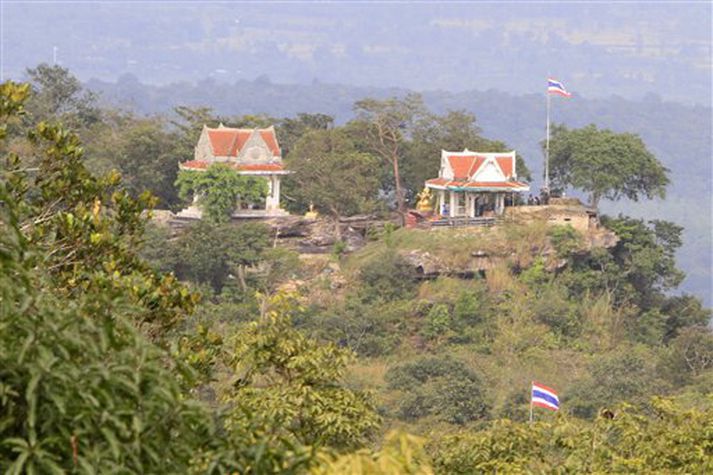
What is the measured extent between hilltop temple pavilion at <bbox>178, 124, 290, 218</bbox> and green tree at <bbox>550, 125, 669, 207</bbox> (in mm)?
7809

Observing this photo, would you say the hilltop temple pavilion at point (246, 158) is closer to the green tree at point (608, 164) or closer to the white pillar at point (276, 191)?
the white pillar at point (276, 191)

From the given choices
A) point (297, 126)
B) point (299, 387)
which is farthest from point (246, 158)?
point (299, 387)

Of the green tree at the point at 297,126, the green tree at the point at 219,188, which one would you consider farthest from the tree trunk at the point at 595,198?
the green tree at the point at 297,126

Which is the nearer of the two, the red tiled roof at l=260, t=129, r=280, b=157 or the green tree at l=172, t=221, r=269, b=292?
the green tree at l=172, t=221, r=269, b=292

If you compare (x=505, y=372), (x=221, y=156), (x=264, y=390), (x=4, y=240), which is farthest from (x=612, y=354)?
(x=4, y=240)

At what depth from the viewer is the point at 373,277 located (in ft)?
145

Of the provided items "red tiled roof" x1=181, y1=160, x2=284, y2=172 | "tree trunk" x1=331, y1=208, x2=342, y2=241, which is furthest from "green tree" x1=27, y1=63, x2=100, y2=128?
"tree trunk" x1=331, y1=208, x2=342, y2=241

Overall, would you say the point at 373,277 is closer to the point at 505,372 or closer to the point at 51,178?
the point at 505,372

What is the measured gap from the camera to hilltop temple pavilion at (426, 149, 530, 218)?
45.6 meters

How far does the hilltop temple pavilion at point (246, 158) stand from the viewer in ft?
152

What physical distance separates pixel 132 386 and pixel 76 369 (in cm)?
22

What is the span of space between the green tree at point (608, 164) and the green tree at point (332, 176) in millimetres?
5418

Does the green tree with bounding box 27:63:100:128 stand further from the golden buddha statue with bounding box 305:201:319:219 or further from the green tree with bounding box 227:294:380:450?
the green tree with bounding box 227:294:380:450

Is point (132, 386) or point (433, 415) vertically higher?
point (132, 386)
